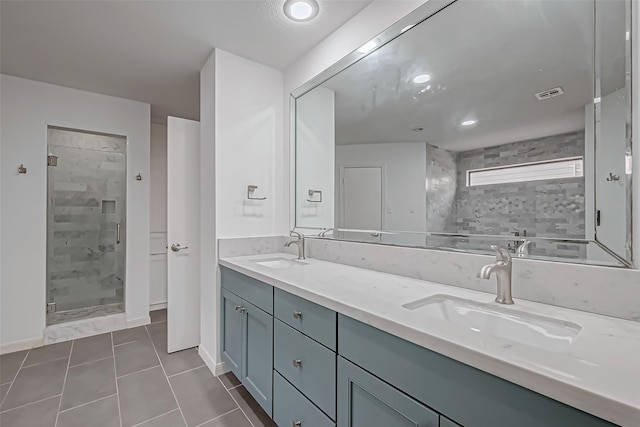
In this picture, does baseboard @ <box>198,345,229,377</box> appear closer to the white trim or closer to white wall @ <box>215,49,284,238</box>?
white wall @ <box>215,49,284,238</box>

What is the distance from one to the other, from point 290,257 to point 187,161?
1276 millimetres

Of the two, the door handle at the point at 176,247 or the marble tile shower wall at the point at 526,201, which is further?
the door handle at the point at 176,247

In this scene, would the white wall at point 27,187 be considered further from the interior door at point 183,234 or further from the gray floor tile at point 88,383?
the interior door at point 183,234

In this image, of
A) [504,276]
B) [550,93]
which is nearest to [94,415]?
[504,276]

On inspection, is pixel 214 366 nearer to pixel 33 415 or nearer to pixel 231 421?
pixel 231 421

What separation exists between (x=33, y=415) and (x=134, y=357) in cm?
69

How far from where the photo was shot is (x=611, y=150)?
0.92 m

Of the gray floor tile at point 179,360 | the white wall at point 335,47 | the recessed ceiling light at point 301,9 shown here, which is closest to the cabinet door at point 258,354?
the gray floor tile at point 179,360

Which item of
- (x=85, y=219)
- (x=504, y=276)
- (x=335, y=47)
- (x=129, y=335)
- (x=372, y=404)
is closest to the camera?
(x=372, y=404)

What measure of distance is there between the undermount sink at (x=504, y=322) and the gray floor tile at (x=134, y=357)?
224cm

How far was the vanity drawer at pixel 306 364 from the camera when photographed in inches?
42.5

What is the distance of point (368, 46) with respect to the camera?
170cm

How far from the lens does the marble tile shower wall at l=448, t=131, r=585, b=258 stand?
3.26 ft

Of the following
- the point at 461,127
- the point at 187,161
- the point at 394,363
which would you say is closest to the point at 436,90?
the point at 461,127
